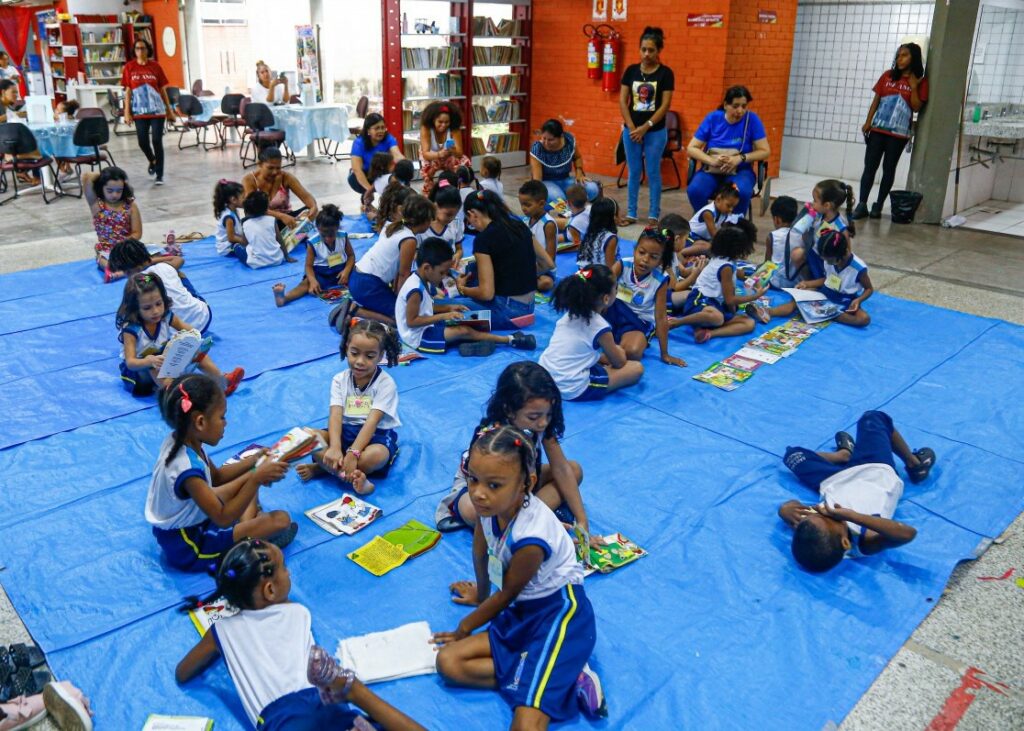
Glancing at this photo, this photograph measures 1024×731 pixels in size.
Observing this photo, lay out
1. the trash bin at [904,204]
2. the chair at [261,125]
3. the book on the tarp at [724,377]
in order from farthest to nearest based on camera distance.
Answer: the chair at [261,125]
the trash bin at [904,204]
the book on the tarp at [724,377]

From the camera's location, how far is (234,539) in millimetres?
3016

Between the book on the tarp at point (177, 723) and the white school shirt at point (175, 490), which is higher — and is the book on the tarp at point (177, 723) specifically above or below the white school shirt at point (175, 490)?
below

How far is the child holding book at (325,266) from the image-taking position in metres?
6.00

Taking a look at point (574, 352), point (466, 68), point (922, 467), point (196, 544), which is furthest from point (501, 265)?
point (466, 68)

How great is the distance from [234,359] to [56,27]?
51.4 ft

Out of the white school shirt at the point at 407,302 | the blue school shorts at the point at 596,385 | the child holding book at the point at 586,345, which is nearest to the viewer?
the child holding book at the point at 586,345

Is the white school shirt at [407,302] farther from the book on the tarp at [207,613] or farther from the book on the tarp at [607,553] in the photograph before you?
the book on the tarp at [207,613]

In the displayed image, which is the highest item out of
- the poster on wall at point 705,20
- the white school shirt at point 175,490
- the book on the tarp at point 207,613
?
the poster on wall at point 705,20

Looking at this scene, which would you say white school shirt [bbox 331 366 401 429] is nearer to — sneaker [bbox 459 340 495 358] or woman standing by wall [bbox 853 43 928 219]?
sneaker [bbox 459 340 495 358]

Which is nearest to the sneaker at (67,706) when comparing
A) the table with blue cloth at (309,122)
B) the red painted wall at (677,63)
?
the red painted wall at (677,63)

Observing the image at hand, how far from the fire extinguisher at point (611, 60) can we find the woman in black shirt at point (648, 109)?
2453 millimetres

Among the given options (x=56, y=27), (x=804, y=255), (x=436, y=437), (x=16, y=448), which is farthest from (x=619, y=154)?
(x=56, y=27)

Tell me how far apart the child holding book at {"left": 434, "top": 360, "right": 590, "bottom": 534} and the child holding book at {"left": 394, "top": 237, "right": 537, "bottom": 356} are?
1.83 m

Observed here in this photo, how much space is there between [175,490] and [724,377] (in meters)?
3.12
